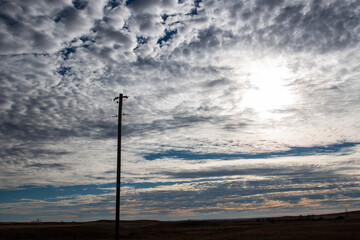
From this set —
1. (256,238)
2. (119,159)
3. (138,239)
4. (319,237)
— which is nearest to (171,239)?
(138,239)

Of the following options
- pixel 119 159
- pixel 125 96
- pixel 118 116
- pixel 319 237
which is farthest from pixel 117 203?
pixel 319 237

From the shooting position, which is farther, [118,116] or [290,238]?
[290,238]

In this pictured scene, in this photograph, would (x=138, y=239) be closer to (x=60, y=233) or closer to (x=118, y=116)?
(x=60, y=233)

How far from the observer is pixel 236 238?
1443 inches

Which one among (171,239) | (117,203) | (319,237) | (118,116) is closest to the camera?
(117,203)

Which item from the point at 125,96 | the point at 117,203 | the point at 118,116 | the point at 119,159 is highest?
the point at 125,96

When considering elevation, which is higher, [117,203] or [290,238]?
[117,203]

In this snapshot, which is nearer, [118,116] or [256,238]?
[118,116]

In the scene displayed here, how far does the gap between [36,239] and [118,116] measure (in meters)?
26.1

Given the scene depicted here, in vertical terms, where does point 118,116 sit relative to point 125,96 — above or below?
below

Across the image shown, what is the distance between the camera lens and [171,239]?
39.6 meters

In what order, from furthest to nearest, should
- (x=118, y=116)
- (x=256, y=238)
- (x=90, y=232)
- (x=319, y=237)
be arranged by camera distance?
(x=90, y=232)
(x=256, y=238)
(x=319, y=237)
(x=118, y=116)

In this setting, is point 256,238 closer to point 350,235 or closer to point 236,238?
point 236,238

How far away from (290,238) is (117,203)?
21095 mm
